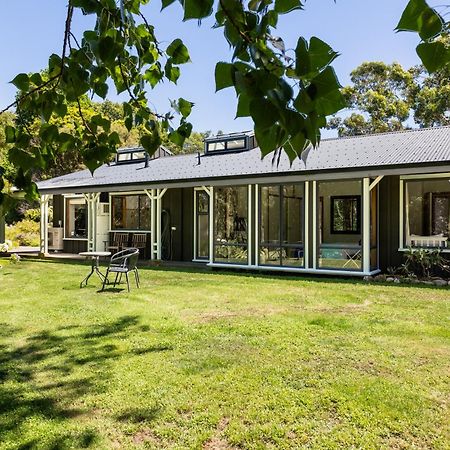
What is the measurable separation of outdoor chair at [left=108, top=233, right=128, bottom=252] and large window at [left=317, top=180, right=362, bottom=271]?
7277mm

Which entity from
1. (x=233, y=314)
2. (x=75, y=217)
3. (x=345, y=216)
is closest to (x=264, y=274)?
(x=345, y=216)

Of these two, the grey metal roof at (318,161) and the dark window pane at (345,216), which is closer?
the grey metal roof at (318,161)

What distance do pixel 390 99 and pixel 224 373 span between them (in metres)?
28.4

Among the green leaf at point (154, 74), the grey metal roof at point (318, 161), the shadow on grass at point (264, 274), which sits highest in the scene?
the grey metal roof at point (318, 161)

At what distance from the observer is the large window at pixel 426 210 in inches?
444

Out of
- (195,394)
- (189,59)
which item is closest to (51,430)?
(195,394)

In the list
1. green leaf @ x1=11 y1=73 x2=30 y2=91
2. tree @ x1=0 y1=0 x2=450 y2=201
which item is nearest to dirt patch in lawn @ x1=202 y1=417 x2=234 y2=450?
tree @ x1=0 y1=0 x2=450 y2=201

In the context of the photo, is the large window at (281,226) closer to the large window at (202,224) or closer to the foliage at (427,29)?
the large window at (202,224)

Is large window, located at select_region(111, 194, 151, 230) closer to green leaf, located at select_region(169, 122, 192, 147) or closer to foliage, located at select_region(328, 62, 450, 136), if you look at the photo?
green leaf, located at select_region(169, 122, 192, 147)

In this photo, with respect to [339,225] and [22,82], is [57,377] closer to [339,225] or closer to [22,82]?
[22,82]

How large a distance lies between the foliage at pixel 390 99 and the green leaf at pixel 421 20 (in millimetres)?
28595

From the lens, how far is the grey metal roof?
10320 millimetres

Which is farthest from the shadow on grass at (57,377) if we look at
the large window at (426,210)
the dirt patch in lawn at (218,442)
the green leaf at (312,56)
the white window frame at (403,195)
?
the large window at (426,210)

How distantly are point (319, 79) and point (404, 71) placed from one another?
30851 millimetres
